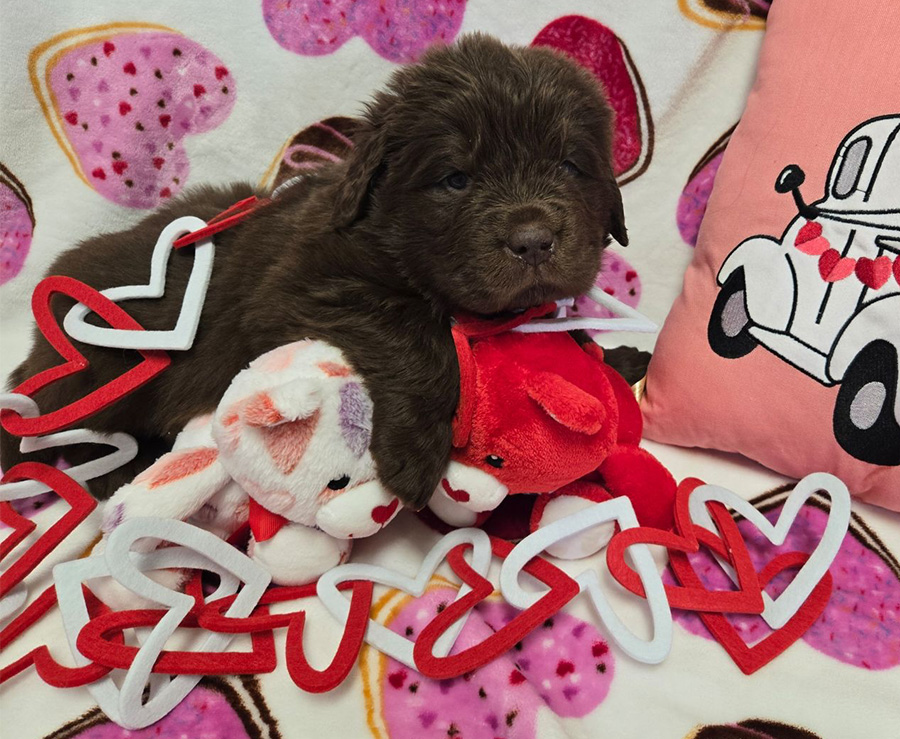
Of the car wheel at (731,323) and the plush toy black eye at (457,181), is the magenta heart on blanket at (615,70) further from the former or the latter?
the plush toy black eye at (457,181)

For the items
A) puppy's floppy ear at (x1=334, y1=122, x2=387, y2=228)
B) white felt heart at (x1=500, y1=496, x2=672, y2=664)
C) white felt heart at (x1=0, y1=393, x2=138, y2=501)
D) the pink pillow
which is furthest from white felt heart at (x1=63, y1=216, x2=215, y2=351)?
the pink pillow

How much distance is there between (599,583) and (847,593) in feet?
1.23

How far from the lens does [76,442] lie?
1084mm

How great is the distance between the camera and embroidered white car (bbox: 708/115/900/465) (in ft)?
3.45

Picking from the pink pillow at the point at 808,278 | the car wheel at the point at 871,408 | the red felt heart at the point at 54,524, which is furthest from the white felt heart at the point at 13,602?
the car wheel at the point at 871,408

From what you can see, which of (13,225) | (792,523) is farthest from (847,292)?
(13,225)

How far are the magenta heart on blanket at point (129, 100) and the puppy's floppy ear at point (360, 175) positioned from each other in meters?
0.65

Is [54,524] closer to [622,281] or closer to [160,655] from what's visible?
[160,655]

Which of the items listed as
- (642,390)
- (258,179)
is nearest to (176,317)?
(258,179)

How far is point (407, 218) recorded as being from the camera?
0.89 meters

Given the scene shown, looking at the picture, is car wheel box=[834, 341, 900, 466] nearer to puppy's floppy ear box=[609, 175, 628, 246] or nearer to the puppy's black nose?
puppy's floppy ear box=[609, 175, 628, 246]

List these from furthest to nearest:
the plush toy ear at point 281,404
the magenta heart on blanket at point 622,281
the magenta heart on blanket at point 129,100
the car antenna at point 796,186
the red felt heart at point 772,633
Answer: the magenta heart on blanket at point 622,281, the magenta heart on blanket at point 129,100, the car antenna at point 796,186, the red felt heart at point 772,633, the plush toy ear at point 281,404

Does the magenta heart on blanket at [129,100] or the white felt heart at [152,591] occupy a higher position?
the magenta heart on blanket at [129,100]

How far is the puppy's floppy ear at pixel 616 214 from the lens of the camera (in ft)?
3.23
